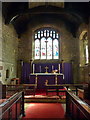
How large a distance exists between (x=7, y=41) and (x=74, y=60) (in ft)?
16.6

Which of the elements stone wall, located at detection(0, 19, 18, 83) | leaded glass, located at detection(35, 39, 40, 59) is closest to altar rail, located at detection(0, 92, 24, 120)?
stone wall, located at detection(0, 19, 18, 83)

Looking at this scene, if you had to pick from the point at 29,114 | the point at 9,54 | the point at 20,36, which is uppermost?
the point at 20,36

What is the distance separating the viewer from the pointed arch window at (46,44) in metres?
10.1

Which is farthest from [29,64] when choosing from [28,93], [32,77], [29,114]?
[29,114]

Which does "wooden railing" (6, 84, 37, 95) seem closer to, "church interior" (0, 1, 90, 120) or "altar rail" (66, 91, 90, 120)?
"church interior" (0, 1, 90, 120)

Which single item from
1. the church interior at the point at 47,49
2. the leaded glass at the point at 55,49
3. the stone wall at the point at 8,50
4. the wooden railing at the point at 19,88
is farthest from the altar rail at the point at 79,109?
the leaded glass at the point at 55,49

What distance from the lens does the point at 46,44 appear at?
10.1 m

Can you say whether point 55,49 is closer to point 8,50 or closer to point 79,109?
point 8,50

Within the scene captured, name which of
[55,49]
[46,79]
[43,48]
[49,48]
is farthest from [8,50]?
[55,49]

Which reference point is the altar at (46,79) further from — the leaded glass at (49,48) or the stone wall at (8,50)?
the leaded glass at (49,48)

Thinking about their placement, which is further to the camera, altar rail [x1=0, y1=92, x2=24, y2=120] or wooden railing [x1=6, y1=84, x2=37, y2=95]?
wooden railing [x1=6, y1=84, x2=37, y2=95]

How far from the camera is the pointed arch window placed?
10055 mm

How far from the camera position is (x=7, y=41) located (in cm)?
777

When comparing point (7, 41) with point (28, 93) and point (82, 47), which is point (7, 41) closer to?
point (28, 93)
